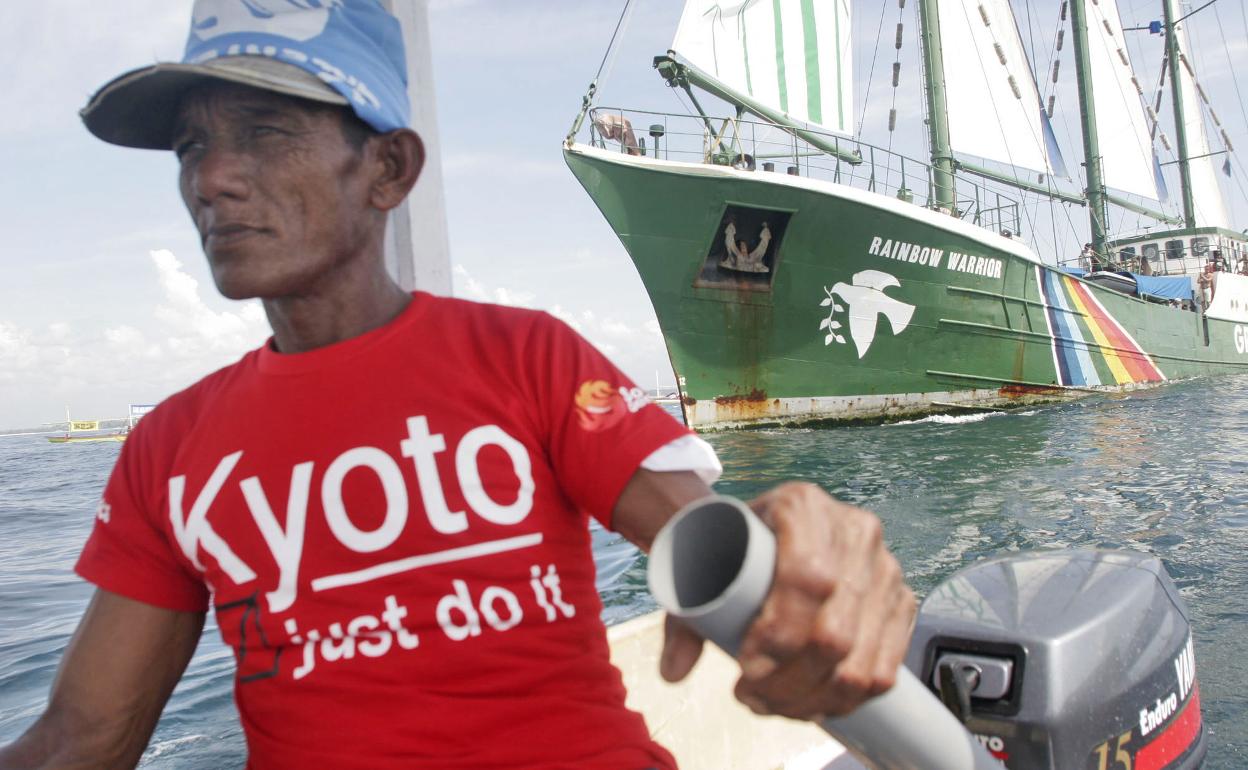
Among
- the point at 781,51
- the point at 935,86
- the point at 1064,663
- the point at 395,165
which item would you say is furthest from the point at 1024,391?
the point at 395,165

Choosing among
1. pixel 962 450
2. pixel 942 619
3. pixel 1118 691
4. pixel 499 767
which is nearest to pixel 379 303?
pixel 499 767

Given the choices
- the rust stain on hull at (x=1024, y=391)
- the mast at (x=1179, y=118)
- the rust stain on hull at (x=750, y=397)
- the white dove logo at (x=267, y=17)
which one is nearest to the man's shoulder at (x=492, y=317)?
the white dove logo at (x=267, y=17)

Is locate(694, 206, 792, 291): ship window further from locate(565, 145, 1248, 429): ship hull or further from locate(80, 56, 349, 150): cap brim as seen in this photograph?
locate(80, 56, 349, 150): cap brim

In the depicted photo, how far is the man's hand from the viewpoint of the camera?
1.69 ft

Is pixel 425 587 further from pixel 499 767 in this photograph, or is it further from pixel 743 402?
pixel 743 402

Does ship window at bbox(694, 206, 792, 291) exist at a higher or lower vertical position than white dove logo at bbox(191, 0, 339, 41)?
higher

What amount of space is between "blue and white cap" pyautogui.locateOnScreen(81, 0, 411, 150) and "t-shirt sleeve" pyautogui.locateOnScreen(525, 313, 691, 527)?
0.34m

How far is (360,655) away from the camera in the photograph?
0.99 m

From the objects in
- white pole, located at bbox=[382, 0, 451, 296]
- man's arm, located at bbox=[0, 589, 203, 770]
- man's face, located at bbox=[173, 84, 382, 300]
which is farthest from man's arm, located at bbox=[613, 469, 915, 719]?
white pole, located at bbox=[382, 0, 451, 296]

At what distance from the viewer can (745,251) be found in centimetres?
1236

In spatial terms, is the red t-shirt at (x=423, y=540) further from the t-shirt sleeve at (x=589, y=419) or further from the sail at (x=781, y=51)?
the sail at (x=781, y=51)

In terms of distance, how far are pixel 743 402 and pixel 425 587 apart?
39.6 ft

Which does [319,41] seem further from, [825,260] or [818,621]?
[825,260]

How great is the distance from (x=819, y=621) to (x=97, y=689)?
39.2 inches
